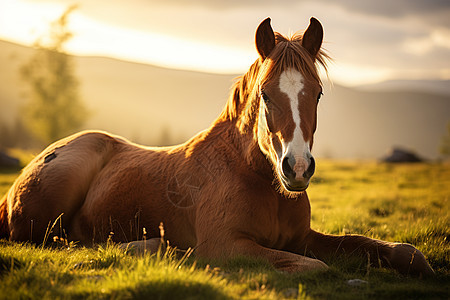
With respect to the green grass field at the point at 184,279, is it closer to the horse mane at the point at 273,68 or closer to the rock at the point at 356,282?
the rock at the point at 356,282

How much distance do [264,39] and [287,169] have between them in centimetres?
172

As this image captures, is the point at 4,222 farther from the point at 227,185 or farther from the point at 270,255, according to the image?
the point at 270,255

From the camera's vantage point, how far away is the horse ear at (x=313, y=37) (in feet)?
14.1

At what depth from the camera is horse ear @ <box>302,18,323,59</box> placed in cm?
429

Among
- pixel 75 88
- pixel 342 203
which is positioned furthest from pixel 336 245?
pixel 75 88

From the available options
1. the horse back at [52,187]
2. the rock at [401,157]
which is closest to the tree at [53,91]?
the rock at [401,157]

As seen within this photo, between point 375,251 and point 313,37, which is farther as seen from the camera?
point 313,37

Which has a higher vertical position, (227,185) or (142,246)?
(227,185)

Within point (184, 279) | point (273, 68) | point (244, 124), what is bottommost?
point (184, 279)

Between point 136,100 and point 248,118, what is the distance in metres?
174

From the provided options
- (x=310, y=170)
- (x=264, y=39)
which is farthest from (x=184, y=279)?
(x=264, y=39)

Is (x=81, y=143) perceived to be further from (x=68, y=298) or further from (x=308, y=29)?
(x=308, y=29)

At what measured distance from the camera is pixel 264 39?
431cm

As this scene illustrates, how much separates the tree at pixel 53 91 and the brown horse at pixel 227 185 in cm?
3466
